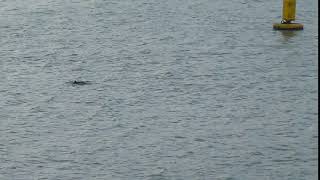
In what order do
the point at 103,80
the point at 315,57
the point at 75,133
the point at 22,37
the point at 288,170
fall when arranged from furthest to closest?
the point at 22,37 < the point at 315,57 < the point at 103,80 < the point at 75,133 < the point at 288,170

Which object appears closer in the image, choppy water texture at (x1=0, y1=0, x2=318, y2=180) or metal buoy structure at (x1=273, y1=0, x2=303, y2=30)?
choppy water texture at (x1=0, y1=0, x2=318, y2=180)

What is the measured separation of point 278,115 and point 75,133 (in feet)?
7.01

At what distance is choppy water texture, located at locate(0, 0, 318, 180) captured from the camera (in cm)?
870

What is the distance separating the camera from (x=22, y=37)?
1478cm

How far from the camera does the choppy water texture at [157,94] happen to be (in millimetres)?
8695

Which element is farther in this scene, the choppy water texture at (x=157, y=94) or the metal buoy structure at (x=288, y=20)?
the metal buoy structure at (x=288, y=20)

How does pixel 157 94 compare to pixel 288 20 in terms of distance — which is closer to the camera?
pixel 157 94

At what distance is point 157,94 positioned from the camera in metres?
11.2

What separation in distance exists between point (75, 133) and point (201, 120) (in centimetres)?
131

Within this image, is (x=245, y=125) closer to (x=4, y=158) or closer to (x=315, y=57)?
(x=4, y=158)

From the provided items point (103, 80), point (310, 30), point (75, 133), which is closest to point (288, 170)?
point (75, 133)

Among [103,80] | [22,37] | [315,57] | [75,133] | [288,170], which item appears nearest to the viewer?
[288,170]

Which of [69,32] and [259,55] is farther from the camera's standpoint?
[69,32]

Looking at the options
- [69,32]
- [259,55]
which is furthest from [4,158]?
[69,32]
